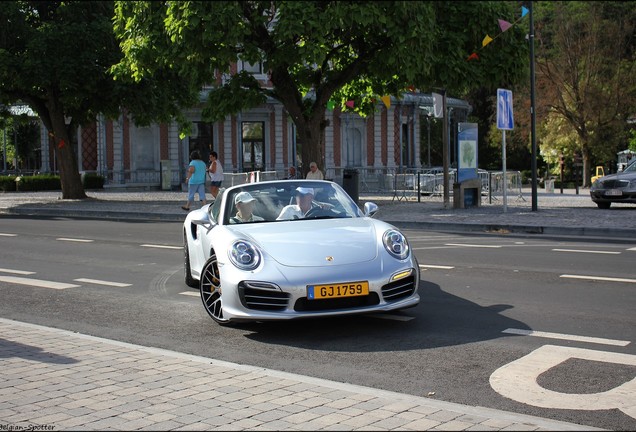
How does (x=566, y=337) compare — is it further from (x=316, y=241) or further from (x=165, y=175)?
(x=165, y=175)

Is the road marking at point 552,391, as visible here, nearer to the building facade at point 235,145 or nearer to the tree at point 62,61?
the tree at point 62,61

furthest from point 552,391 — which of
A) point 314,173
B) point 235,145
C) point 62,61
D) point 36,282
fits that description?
point 235,145

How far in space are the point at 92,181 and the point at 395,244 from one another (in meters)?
39.3

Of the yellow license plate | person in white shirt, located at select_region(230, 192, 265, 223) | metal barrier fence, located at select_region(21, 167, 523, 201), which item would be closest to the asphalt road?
the yellow license plate

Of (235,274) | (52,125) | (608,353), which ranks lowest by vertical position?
(608,353)

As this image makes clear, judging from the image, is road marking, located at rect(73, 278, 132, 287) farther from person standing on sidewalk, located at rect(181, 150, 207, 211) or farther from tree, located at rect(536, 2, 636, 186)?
tree, located at rect(536, 2, 636, 186)

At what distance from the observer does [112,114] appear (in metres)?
32.8

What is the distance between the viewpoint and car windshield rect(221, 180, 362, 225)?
9.01 m

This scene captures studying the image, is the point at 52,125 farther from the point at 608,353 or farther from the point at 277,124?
the point at 608,353

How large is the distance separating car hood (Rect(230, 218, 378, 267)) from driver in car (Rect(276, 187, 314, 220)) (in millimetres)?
274

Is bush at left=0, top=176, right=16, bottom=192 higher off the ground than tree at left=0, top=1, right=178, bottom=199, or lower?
lower

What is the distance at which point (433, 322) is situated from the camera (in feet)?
27.2

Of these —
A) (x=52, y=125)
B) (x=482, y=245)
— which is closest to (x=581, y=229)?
(x=482, y=245)

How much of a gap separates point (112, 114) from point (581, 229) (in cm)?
2011
